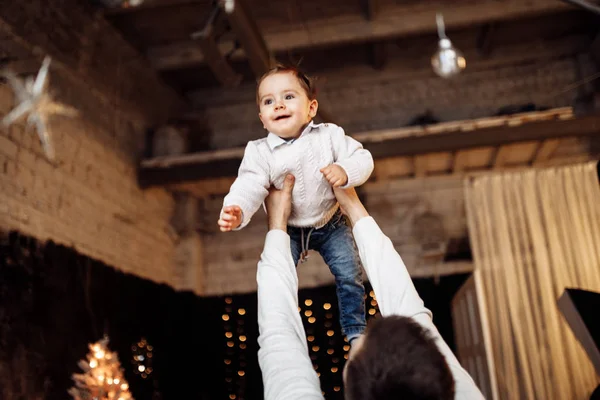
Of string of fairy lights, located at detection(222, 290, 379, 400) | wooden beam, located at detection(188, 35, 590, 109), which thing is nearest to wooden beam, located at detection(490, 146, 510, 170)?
wooden beam, located at detection(188, 35, 590, 109)

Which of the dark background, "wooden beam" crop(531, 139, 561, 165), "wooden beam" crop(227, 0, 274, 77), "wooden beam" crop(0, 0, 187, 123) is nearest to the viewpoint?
the dark background

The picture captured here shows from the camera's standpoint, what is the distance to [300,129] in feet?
4.44

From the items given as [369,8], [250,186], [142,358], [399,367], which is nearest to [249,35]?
[369,8]

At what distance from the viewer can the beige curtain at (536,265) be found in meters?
3.82

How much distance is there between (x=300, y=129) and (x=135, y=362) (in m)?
3.80

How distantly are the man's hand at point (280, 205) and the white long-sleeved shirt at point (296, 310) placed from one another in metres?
0.03

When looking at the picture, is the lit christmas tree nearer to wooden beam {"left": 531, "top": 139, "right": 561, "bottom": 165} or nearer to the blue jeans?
the blue jeans

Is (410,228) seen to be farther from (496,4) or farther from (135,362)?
(135,362)

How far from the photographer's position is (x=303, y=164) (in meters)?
1.34

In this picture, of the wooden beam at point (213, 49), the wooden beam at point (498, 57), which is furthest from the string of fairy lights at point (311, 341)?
the wooden beam at point (498, 57)

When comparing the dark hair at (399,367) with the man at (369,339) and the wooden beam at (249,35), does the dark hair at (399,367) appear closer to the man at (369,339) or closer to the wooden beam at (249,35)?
the man at (369,339)

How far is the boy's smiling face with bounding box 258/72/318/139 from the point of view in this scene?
1.29 meters

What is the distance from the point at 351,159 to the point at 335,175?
117 mm

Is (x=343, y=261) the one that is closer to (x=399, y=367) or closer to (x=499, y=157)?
(x=399, y=367)
